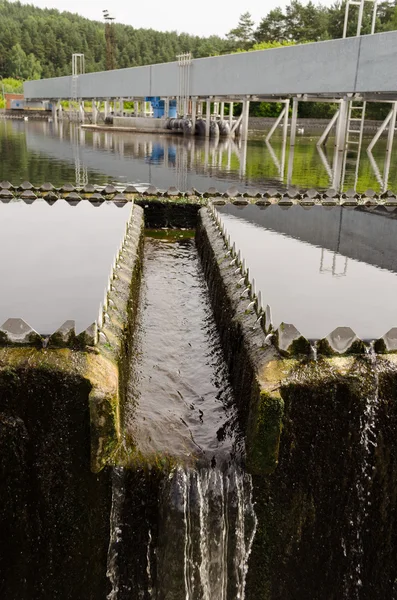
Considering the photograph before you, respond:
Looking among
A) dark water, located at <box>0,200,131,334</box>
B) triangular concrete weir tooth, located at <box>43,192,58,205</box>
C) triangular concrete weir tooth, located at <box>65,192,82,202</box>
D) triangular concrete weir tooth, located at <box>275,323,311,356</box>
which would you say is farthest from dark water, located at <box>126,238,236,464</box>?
triangular concrete weir tooth, located at <box>43,192,58,205</box>

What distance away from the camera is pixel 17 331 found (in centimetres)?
433

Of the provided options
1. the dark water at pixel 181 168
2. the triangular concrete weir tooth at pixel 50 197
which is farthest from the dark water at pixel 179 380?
the dark water at pixel 181 168

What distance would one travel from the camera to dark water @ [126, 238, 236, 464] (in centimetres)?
474

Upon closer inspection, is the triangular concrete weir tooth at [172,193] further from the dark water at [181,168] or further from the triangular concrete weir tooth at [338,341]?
the triangular concrete weir tooth at [338,341]

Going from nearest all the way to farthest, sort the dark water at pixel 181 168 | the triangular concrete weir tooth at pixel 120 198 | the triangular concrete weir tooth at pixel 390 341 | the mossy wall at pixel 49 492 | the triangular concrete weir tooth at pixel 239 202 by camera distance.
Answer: the mossy wall at pixel 49 492 → the triangular concrete weir tooth at pixel 390 341 → the triangular concrete weir tooth at pixel 120 198 → the triangular concrete weir tooth at pixel 239 202 → the dark water at pixel 181 168

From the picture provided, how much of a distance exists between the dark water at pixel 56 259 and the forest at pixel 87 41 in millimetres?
84829

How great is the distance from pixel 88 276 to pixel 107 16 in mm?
73229

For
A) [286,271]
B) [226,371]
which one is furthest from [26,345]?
[286,271]

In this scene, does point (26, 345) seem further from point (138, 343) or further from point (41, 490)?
point (138, 343)

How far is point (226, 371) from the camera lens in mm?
5855

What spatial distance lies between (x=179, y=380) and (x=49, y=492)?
1.74 metres

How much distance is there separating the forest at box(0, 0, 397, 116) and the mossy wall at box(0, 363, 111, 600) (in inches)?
3586

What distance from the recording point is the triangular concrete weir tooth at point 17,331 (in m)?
4.32

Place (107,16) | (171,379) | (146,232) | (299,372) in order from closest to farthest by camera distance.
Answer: (299,372), (171,379), (146,232), (107,16)
